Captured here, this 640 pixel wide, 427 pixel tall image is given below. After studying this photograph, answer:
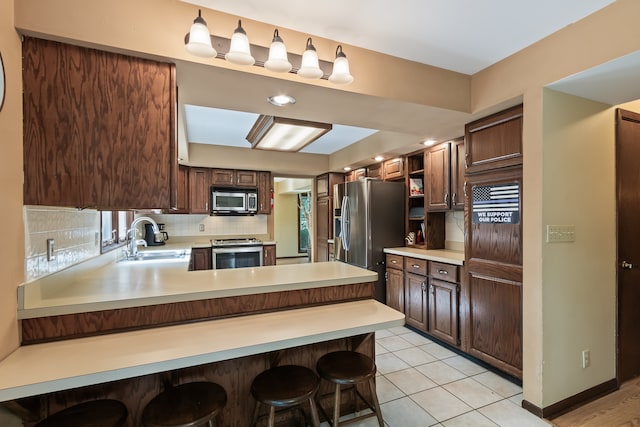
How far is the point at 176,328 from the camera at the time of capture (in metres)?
1.48

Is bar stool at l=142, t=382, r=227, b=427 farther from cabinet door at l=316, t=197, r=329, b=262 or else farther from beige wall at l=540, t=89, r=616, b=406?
cabinet door at l=316, t=197, r=329, b=262

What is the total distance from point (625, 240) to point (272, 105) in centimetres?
292

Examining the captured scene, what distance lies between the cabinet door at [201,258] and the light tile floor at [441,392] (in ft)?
9.27

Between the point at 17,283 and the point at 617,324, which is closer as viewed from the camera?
the point at 17,283

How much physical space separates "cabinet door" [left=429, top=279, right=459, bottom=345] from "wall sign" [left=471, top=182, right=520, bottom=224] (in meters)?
0.73

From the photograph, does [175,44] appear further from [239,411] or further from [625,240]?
[625,240]

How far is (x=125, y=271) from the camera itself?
A: 7.25 feet

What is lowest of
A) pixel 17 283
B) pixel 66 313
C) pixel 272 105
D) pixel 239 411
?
pixel 239 411

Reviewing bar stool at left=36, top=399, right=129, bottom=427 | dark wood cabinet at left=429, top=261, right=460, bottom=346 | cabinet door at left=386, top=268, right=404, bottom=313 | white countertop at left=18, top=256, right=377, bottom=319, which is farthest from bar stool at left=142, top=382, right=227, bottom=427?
cabinet door at left=386, top=268, right=404, bottom=313

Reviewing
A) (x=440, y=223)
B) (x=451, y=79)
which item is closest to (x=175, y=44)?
(x=451, y=79)

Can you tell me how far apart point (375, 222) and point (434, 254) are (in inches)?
33.7

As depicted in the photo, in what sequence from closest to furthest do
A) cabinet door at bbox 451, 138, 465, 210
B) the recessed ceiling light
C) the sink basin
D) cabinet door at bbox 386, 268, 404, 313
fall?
the recessed ceiling light, cabinet door at bbox 451, 138, 465, 210, the sink basin, cabinet door at bbox 386, 268, 404, 313

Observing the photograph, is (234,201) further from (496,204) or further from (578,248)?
(578,248)

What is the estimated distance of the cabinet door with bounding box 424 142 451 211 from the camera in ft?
10.7
